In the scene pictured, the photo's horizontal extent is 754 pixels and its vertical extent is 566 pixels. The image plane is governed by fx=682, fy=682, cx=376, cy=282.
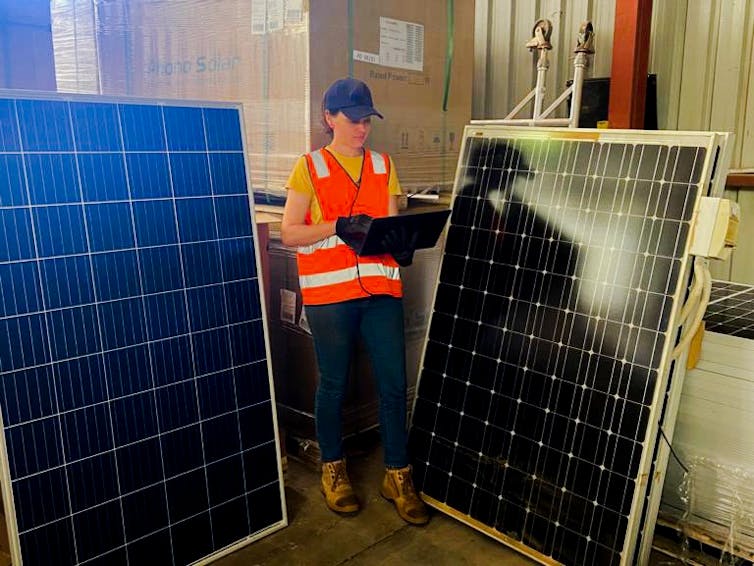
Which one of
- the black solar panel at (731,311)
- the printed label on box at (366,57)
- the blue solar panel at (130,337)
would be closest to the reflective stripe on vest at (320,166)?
the blue solar panel at (130,337)

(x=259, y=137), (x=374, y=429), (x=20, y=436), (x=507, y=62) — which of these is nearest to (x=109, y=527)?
(x=20, y=436)

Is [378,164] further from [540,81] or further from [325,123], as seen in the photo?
[540,81]

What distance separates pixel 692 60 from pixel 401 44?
172cm

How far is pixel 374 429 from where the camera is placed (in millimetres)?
3475

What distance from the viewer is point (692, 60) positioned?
3.74m

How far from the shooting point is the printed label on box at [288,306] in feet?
10.6

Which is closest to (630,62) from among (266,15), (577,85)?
(577,85)

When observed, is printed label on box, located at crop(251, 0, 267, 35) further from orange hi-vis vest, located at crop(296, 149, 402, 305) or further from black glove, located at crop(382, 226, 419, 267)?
black glove, located at crop(382, 226, 419, 267)

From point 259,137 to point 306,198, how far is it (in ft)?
2.34

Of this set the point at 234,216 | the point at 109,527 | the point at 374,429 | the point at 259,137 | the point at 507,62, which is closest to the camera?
the point at 109,527

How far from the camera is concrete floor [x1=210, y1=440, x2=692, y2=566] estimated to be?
2496 millimetres

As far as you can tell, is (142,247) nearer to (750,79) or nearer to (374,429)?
(374,429)

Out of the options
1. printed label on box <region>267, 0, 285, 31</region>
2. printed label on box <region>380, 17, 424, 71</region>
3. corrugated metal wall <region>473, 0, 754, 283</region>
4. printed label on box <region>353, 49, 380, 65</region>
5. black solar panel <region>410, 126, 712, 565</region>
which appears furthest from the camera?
corrugated metal wall <region>473, 0, 754, 283</region>

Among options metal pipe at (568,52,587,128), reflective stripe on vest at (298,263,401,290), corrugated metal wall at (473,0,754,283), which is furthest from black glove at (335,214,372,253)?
corrugated metal wall at (473,0,754,283)
